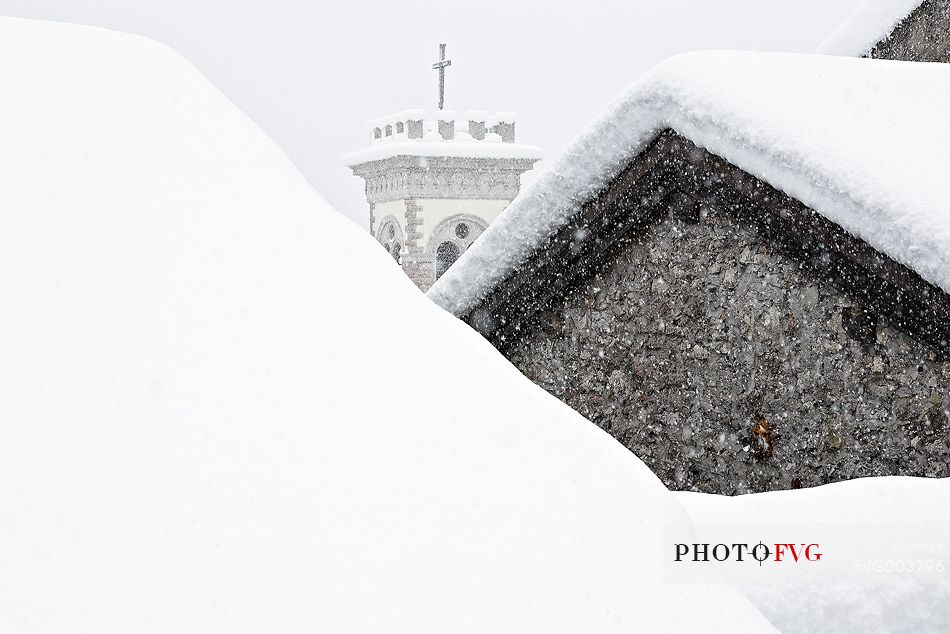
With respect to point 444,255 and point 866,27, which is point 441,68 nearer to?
point 444,255

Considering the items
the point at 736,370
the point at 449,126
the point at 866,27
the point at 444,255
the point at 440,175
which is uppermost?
the point at 449,126

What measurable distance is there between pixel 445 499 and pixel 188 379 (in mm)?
403

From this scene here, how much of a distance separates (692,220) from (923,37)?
377 cm

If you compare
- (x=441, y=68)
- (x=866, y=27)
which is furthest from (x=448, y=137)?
(x=866, y=27)

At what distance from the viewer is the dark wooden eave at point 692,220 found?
2.82 m

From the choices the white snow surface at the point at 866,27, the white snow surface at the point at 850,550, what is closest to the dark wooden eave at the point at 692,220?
the white snow surface at the point at 850,550

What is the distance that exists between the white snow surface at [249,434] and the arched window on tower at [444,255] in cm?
2255

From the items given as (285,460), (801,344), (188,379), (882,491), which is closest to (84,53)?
(188,379)

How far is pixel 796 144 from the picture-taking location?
2.79 meters

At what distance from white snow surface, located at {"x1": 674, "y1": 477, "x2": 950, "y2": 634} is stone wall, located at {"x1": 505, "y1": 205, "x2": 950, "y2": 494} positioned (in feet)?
3.07

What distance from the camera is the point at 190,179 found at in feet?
5.16

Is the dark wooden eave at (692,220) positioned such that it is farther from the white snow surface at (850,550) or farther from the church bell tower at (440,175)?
the church bell tower at (440,175)

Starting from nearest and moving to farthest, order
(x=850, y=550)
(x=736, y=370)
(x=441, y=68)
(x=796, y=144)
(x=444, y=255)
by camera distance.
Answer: (x=850, y=550) → (x=796, y=144) → (x=736, y=370) → (x=444, y=255) → (x=441, y=68)

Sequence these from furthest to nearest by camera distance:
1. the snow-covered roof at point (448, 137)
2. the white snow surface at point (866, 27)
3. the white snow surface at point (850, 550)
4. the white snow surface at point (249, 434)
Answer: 1. the snow-covered roof at point (448, 137)
2. the white snow surface at point (866, 27)
3. the white snow surface at point (850, 550)
4. the white snow surface at point (249, 434)
